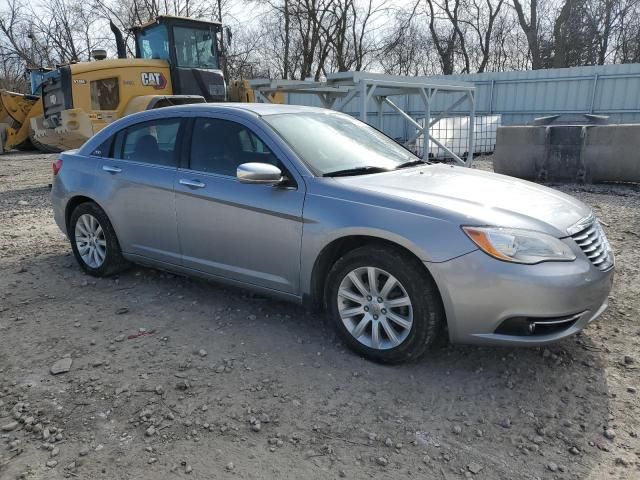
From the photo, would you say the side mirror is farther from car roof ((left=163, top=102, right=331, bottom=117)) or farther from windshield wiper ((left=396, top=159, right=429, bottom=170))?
windshield wiper ((left=396, top=159, right=429, bottom=170))

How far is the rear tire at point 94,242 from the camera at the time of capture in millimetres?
→ 4688

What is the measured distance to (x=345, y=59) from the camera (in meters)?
29.7

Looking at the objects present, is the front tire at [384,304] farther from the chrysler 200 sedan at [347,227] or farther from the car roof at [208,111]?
the car roof at [208,111]

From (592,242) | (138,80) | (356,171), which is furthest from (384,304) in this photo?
(138,80)

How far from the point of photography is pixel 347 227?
3.13m

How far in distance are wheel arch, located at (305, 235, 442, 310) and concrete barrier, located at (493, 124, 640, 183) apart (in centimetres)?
725

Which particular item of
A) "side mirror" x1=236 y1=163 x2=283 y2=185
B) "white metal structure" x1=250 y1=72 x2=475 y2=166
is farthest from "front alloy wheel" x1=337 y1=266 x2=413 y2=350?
"white metal structure" x1=250 y1=72 x2=475 y2=166

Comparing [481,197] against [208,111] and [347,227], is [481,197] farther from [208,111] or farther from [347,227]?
[208,111]

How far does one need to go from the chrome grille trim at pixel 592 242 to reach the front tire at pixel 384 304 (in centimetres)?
91

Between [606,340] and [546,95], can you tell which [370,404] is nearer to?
[606,340]

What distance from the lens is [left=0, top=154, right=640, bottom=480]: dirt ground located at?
2.41 m

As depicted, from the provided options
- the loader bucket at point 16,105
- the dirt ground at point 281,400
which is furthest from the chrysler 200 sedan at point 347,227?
the loader bucket at point 16,105

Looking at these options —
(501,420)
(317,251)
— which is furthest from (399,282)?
(501,420)

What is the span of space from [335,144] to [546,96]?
15.1 metres
